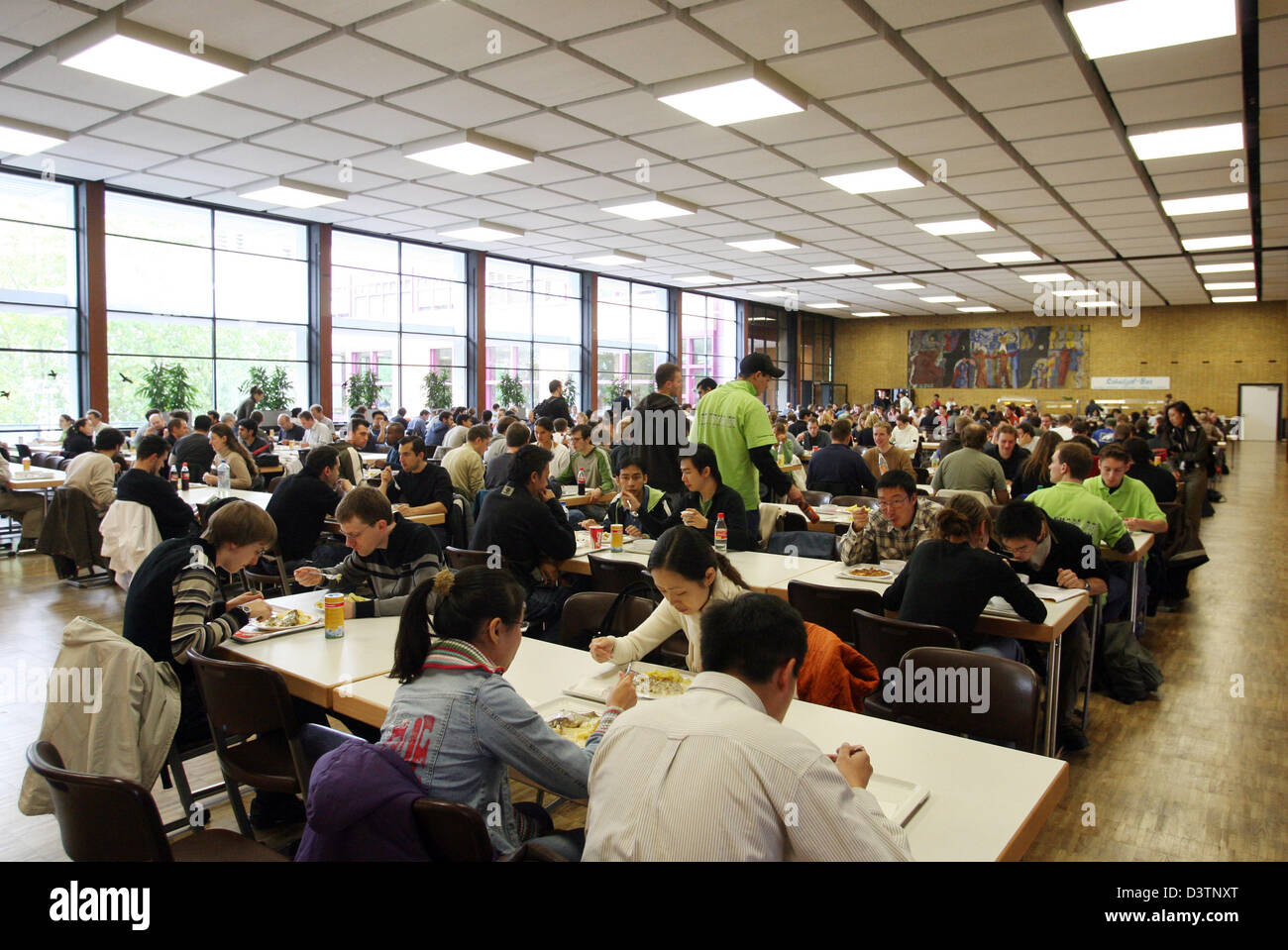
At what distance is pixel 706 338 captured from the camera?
776 inches

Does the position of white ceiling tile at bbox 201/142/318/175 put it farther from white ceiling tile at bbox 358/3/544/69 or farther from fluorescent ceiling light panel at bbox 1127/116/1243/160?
fluorescent ceiling light panel at bbox 1127/116/1243/160

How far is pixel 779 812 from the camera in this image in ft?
4.35

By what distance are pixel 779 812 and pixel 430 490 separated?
208 inches

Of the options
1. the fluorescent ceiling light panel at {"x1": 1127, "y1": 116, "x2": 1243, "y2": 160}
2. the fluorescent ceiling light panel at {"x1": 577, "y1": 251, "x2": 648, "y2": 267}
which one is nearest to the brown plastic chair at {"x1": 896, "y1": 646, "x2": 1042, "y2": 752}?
the fluorescent ceiling light panel at {"x1": 1127, "y1": 116, "x2": 1243, "y2": 160}

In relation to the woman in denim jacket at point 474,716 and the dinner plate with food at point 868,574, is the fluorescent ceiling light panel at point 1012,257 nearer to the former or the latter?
the dinner plate with food at point 868,574

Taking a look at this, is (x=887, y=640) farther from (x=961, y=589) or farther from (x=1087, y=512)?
(x=1087, y=512)

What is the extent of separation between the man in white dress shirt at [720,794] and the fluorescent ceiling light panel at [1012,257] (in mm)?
13079

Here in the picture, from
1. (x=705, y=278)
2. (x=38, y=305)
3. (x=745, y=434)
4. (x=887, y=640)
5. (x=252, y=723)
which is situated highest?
(x=705, y=278)

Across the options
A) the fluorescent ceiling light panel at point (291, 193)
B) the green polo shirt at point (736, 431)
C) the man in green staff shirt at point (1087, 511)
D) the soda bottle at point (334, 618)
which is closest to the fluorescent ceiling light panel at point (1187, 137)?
the man in green staff shirt at point (1087, 511)

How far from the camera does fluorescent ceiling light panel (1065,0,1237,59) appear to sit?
4.44m

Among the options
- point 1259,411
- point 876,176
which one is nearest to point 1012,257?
point 876,176

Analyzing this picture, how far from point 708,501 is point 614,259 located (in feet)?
32.9

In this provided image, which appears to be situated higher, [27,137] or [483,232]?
[483,232]
